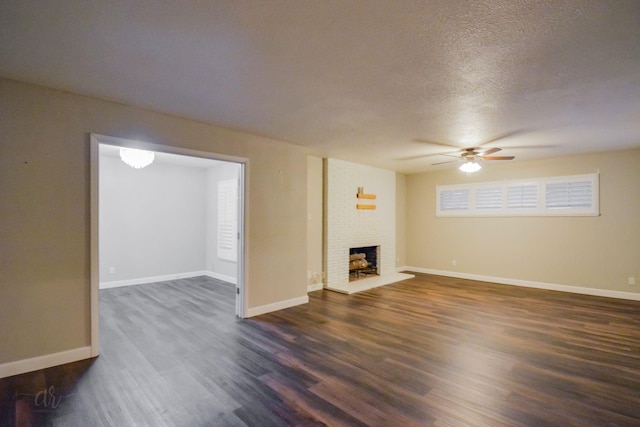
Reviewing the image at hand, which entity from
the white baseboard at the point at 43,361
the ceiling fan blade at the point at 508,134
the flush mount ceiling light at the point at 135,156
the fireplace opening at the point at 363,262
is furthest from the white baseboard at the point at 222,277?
the ceiling fan blade at the point at 508,134

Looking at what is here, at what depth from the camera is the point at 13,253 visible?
2586 mm

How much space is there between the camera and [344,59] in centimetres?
222

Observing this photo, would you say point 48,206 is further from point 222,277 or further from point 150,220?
point 222,277

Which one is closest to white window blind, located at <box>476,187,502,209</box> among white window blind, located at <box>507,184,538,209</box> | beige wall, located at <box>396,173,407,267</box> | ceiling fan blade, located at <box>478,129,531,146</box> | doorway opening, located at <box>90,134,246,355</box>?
white window blind, located at <box>507,184,538,209</box>

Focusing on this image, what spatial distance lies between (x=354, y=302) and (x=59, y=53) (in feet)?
15.0

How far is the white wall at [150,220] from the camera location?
589cm

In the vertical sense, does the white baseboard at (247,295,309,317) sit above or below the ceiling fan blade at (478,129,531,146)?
below

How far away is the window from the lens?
5.56 m

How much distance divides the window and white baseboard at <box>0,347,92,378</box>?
7.17 m

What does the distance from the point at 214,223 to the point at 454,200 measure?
5780mm

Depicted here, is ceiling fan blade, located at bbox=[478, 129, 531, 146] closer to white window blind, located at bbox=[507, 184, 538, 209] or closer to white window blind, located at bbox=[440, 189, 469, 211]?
white window blind, located at bbox=[507, 184, 538, 209]

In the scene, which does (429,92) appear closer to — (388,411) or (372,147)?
(372,147)

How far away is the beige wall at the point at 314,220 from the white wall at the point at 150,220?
301 cm
